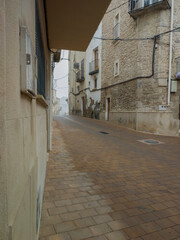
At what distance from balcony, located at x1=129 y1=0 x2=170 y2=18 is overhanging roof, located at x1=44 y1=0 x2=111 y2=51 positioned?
8510 mm

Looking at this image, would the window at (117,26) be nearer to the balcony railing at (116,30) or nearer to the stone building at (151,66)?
the balcony railing at (116,30)

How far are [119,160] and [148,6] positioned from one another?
10294mm

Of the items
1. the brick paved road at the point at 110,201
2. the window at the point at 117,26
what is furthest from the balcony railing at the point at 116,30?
the brick paved road at the point at 110,201

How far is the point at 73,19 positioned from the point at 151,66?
8771mm

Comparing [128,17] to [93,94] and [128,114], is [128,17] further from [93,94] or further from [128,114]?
[93,94]

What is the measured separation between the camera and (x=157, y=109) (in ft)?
33.9

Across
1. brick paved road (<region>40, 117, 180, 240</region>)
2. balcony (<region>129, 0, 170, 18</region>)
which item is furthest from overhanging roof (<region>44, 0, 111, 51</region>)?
balcony (<region>129, 0, 170, 18</region>)

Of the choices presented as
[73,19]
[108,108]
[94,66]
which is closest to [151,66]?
[108,108]

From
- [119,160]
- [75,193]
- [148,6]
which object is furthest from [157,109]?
[75,193]

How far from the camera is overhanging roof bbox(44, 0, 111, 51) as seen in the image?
2693 mm

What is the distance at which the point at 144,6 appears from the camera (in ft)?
33.9

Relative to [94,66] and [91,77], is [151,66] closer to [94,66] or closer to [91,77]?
[94,66]

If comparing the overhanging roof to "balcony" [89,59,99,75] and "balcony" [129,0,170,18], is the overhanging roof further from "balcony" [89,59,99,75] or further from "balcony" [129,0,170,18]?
"balcony" [89,59,99,75]

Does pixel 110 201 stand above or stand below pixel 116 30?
below
